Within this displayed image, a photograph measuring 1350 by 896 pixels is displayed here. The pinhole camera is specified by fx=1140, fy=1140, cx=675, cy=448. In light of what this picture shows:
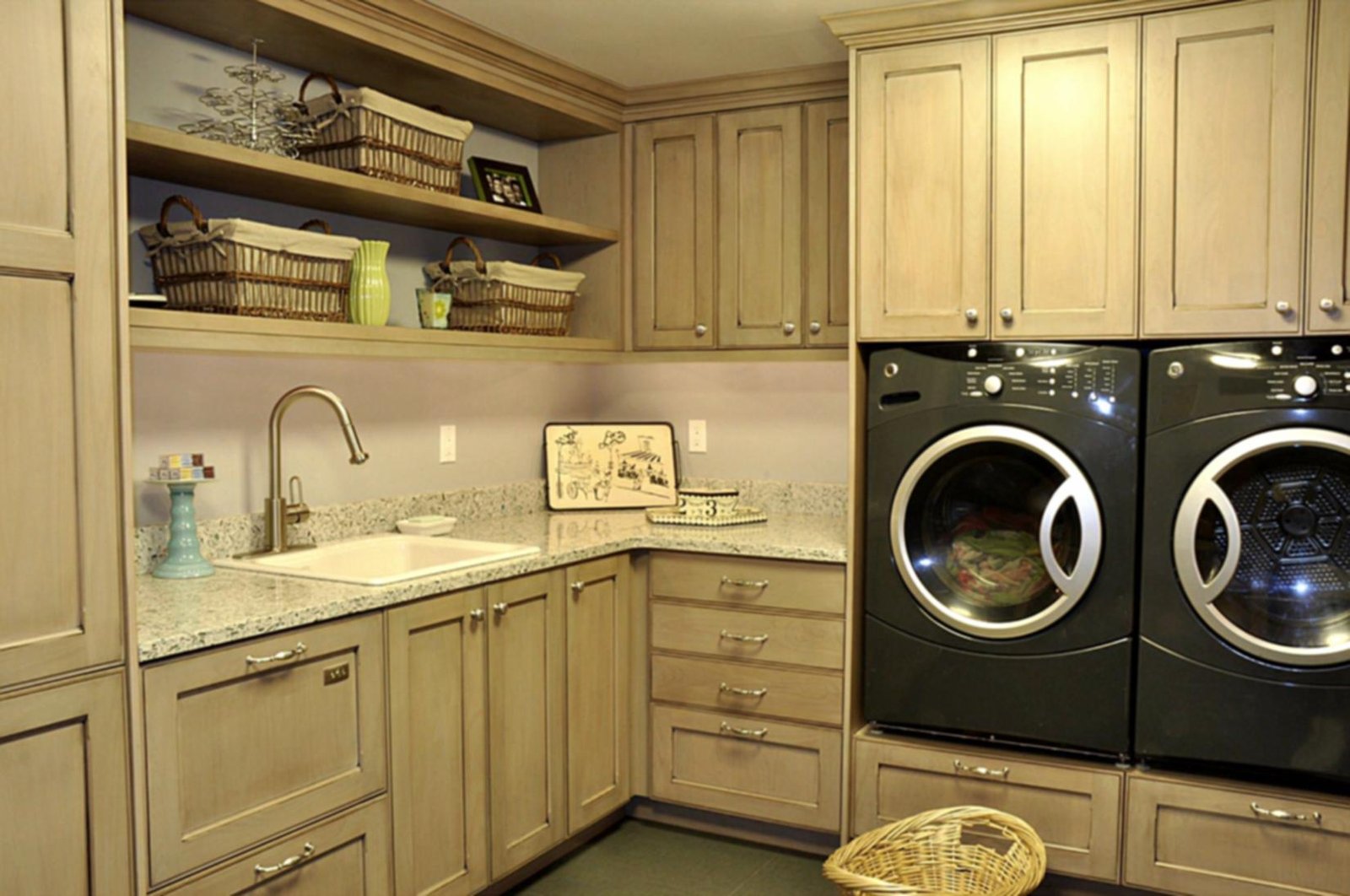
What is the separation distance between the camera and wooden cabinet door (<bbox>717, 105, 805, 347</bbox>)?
A: 11.0 feet

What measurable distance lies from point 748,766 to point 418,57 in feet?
6.63

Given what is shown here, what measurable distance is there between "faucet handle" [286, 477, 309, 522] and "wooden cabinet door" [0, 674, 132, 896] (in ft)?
3.05

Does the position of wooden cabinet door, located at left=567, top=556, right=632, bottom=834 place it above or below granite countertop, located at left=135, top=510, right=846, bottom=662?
below

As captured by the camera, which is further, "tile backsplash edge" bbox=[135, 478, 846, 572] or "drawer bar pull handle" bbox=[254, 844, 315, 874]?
"tile backsplash edge" bbox=[135, 478, 846, 572]

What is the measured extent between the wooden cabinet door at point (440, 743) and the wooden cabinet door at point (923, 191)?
1271mm

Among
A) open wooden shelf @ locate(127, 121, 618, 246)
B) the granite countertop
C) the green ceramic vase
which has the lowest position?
the granite countertop

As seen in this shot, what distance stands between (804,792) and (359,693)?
1305 mm

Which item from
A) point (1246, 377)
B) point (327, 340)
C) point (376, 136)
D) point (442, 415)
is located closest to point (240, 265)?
→ point (327, 340)

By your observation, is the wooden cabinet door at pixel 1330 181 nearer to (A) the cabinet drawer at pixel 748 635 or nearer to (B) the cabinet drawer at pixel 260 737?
(A) the cabinet drawer at pixel 748 635

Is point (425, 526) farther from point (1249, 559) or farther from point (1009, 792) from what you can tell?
point (1249, 559)

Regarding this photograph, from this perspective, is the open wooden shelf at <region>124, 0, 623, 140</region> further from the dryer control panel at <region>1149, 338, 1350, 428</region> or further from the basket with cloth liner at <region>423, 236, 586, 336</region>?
the dryer control panel at <region>1149, 338, 1350, 428</region>

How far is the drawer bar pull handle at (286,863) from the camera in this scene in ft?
6.84

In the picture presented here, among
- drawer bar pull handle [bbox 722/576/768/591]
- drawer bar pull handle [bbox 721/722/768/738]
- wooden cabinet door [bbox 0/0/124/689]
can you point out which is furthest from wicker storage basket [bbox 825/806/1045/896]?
wooden cabinet door [bbox 0/0/124/689]

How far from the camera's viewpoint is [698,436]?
385 cm
